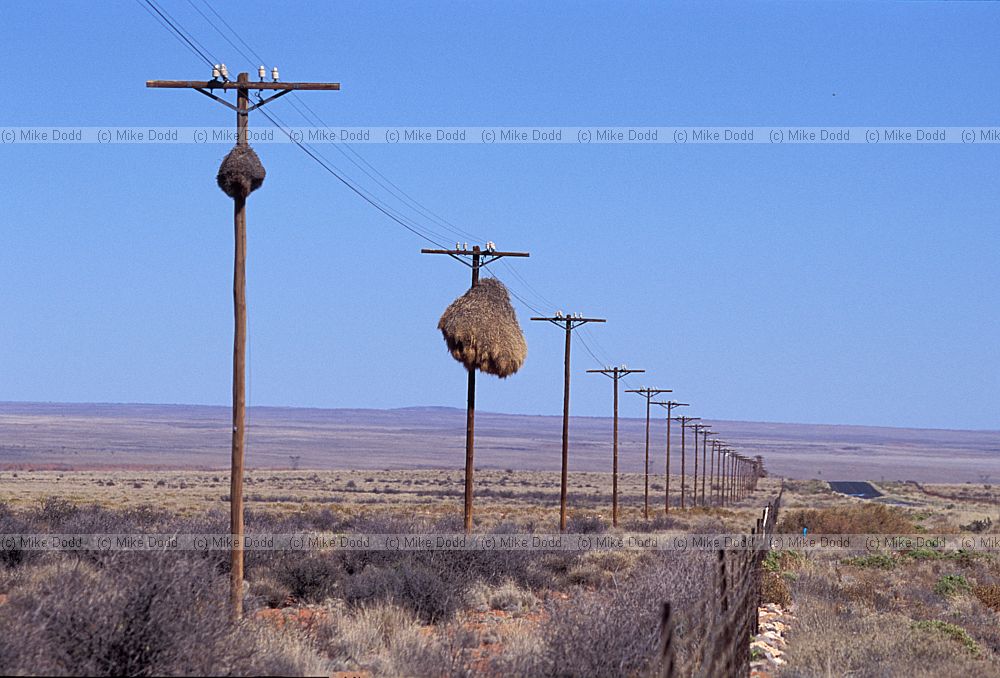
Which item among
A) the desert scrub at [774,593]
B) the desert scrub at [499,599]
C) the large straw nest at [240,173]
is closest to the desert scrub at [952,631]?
the desert scrub at [774,593]

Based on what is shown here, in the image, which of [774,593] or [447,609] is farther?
[774,593]

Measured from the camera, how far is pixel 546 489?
103m

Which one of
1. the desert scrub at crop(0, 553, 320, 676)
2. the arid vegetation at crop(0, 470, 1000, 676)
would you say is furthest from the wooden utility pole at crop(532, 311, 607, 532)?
the desert scrub at crop(0, 553, 320, 676)

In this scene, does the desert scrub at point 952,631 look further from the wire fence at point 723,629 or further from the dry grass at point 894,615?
the wire fence at point 723,629

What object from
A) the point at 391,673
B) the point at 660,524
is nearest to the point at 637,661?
the point at 391,673

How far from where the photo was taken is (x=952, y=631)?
16.1m

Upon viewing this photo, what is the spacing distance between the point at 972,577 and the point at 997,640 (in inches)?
404

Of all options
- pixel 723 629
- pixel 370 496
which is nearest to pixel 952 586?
pixel 723 629

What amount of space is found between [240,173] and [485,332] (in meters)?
11.0

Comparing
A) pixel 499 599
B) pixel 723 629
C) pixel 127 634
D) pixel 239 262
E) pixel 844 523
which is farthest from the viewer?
pixel 844 523

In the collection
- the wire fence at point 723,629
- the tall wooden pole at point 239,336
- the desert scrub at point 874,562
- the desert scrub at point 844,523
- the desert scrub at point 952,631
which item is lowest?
the desert scrub at point 844,523

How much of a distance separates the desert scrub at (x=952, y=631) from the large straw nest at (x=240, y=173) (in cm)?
1111

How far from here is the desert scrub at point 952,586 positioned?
22.3m

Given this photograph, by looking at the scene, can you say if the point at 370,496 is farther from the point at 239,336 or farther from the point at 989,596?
the point at 239,336
